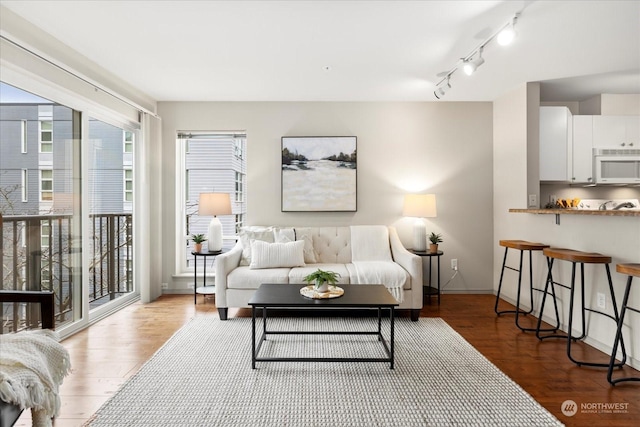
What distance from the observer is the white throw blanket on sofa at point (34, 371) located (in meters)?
1.29

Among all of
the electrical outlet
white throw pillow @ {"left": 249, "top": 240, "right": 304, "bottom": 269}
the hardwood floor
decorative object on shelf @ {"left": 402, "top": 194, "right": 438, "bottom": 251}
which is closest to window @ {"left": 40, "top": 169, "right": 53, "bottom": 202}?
the hardwood floor

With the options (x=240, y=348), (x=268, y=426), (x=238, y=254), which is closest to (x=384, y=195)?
(x=238, y=254)

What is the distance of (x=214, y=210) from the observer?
390 cm

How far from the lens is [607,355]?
2.57 metres

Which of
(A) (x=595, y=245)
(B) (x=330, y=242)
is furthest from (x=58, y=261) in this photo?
(A) (x=595, y=245)

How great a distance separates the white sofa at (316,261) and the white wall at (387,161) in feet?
1.10

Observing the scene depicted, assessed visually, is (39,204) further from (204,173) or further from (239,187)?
(239,187)

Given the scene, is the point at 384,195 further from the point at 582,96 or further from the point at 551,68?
the point at 582,96

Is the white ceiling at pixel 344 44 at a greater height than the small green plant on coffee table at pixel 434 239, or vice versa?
the white ceiling at pixel 344 44

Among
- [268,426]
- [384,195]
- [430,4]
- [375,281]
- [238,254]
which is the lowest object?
[268,426]

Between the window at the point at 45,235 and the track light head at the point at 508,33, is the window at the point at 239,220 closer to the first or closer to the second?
the window at the point at 45,235

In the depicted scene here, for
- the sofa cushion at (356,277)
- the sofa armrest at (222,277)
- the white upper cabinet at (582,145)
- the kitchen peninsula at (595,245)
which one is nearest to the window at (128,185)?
the sofa armrest at (222,277)

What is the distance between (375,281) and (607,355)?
1871mm

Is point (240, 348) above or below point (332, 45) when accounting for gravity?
below
